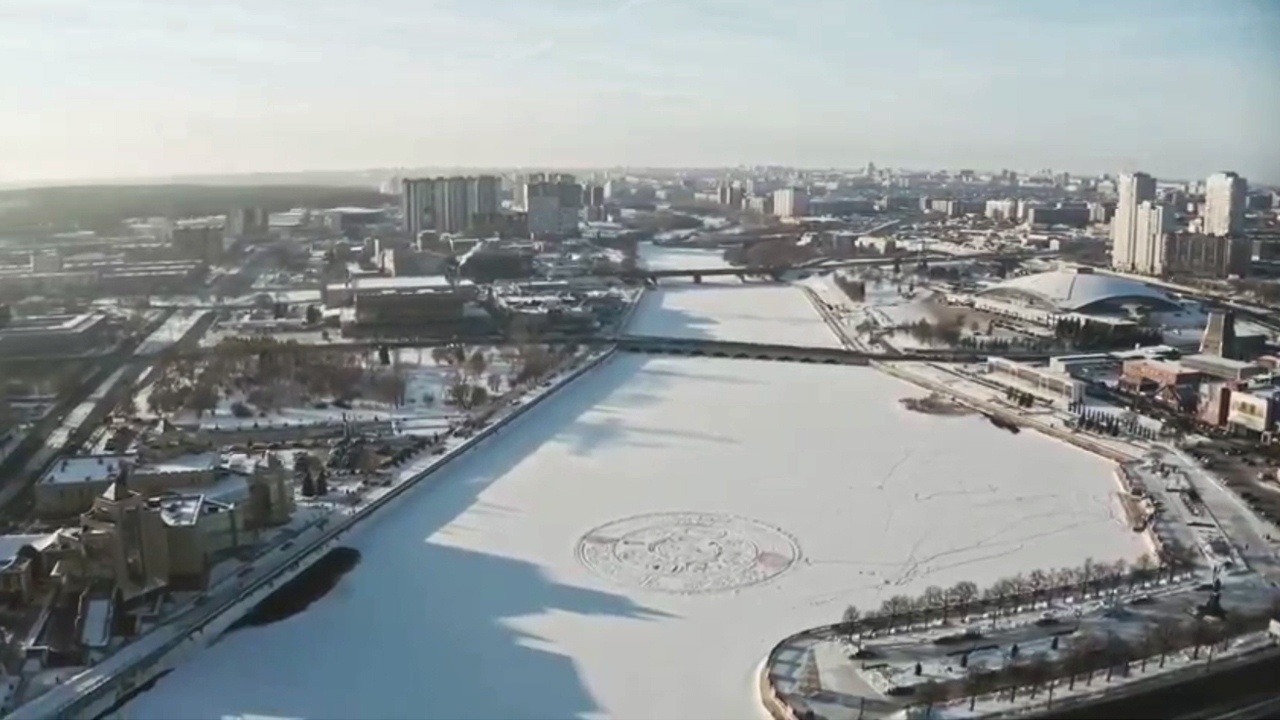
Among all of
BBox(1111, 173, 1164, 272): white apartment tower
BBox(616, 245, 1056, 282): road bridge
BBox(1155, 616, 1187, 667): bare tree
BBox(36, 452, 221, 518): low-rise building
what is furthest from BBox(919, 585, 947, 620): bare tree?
BBox(1111, 173, 1164, 272): white apartment tower

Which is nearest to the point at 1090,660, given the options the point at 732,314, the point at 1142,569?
the point at 1142,569

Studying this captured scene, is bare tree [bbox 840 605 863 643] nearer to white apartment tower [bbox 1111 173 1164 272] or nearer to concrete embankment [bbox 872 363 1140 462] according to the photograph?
concrete embankment [bbox 872 363 1140 462]

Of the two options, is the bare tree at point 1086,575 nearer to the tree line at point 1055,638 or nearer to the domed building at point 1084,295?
the tree line at point 1055,638

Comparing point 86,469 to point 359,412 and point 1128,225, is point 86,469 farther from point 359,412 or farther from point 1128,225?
point 1128,225

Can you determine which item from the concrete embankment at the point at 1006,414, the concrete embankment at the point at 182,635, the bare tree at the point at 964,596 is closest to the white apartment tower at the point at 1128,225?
the concrete embankment at the point at 1006,414

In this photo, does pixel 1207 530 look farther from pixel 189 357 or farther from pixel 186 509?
pixel 189 357

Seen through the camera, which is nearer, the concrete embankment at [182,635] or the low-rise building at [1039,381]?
the concrete embankment at [182,635]
